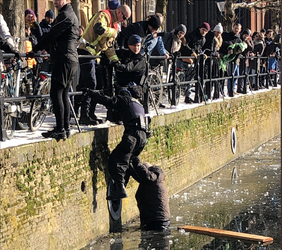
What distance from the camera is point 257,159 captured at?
15320 millimetres

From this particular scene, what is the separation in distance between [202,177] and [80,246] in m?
4.93

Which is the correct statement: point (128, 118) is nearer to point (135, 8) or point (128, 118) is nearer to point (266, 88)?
point (266, 88)

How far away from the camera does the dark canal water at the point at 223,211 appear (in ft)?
27.6

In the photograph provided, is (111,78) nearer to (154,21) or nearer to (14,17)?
(154,21)

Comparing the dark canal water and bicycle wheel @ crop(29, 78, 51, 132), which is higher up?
bicycle wheel @ crop(29, 78, 51, 132)

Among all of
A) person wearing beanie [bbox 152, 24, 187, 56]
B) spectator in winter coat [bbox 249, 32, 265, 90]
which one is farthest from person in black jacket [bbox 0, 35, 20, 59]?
spectator in winter coat [bbox 249, 32, 265, 90]

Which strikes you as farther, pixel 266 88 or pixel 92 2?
pixel 92 2

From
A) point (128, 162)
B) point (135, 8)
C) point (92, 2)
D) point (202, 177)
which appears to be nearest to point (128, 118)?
point (128, 162)

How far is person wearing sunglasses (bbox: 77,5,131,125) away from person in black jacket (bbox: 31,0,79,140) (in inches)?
53.2

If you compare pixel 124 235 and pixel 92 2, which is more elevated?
pixel 92 2

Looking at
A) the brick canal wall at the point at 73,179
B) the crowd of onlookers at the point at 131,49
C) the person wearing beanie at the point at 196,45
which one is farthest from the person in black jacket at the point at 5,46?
the person wearing beanie at the point at 196,45

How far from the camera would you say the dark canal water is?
331 inches

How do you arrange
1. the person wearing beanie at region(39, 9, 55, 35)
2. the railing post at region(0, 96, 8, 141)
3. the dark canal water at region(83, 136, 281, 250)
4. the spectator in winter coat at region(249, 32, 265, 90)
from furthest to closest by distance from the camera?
the spectator in winter coat at region(249, 32, 265, 90), the person wearing beanie at region(39, 9, 55, 35), the dark canal water at region(83, 136, 281, 250), the railing post at region(0, 96, 8, 141)

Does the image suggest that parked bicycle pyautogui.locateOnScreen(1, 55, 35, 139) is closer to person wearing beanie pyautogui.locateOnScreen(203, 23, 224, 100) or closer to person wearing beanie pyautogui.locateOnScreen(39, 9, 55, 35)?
person wearing beanie pyautogui.locateOnScreen(39, 9, 55, 35)
